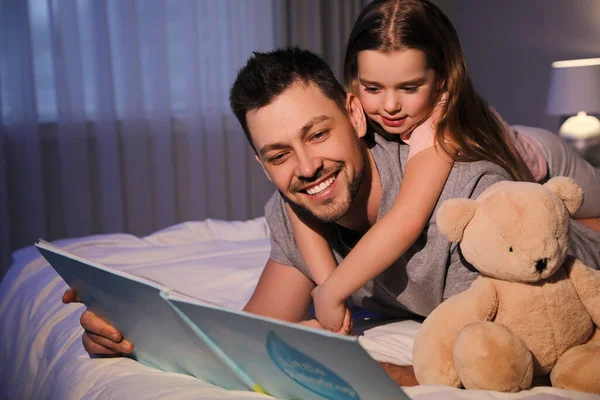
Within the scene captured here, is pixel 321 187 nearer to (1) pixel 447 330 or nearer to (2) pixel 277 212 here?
(2) pixel 277 212

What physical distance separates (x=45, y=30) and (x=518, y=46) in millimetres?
3026

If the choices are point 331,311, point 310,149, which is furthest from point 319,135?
point 331,311

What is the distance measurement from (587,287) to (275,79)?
2.41 ft

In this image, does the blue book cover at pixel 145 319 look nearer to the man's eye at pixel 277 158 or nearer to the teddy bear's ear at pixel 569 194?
the man's eye at pixel 277 158

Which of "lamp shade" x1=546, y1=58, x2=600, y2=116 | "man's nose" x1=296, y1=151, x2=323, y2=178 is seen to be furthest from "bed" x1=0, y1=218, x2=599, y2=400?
"lamp shade" x1=546, y1=58, x2=600, y2=116

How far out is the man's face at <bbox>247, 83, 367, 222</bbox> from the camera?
1.33 metres

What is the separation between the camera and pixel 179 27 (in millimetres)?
3988

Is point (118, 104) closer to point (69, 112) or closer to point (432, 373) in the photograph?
point (69, 112)

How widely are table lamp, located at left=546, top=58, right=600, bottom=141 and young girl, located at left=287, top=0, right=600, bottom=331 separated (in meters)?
2.07

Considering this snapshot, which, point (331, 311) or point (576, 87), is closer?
point (331, 311)

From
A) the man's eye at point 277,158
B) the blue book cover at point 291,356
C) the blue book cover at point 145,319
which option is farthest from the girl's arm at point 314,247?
the blue book cover at point 291,356

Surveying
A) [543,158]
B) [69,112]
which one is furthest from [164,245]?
[69,112]

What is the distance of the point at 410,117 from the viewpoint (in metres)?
1.55

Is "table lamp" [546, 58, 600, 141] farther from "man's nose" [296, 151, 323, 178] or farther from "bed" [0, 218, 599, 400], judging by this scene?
"man's nose" [296, 151, 323, 178]
